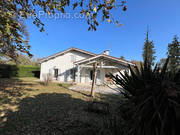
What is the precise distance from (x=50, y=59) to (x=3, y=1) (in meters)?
14.7

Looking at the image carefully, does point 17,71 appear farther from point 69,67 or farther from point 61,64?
point 69,67

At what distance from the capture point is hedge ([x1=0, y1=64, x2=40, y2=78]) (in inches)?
611

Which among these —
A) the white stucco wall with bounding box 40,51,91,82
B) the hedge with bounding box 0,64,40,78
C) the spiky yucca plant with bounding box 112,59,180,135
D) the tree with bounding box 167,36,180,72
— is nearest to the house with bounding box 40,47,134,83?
the white stucco wall with bounding box 40,51,91,82

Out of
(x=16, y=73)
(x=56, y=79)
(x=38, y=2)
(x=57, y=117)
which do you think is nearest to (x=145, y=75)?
(x=57, y=117)

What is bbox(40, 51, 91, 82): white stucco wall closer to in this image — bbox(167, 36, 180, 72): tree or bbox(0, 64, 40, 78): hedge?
bbox(0, 64, 40, 78): hedge

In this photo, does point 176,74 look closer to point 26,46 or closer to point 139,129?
point 139,129

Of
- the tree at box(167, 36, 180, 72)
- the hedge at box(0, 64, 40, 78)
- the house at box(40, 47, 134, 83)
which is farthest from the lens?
the hedge at box(0, 64, 40, 78)

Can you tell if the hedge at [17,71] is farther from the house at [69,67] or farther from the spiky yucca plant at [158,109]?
the spiky yucca plant at [158,109]

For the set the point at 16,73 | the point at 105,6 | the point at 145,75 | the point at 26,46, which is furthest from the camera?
the point at 16,73

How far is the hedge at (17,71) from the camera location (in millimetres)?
15508

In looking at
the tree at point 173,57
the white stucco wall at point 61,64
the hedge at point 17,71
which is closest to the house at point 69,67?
the white stucco wall at point 61,64

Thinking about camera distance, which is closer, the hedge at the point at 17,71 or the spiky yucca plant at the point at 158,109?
the spiky yucca plant at the point at 158,109

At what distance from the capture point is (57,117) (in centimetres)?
338

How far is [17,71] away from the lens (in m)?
17.9
